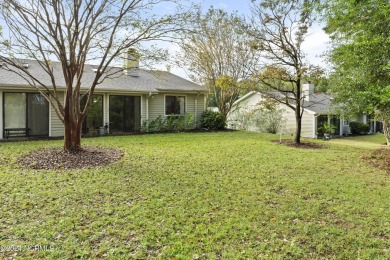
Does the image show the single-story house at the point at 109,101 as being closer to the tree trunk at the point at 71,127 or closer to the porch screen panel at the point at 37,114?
the porch screen panel at the point at 37,114

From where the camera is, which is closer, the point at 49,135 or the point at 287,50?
the point at 287,50

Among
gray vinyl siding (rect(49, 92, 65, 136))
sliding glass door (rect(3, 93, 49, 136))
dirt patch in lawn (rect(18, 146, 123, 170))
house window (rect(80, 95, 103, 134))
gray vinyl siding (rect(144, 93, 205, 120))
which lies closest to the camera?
dirt patch in lawn (rect(18, 146, 123, 170))

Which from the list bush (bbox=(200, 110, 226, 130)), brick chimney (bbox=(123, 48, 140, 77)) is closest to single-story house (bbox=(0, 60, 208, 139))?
bush (bbox=(200, 110, 226, 130))

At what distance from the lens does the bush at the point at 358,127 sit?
23.1 metres

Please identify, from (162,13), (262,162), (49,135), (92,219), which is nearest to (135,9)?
(162,13)

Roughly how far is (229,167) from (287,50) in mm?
6424

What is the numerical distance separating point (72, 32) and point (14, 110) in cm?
659

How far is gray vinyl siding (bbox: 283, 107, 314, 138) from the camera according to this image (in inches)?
774

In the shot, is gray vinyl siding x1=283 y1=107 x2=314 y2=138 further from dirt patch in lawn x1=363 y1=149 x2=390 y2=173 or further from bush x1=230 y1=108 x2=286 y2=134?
dirt patch in lawn x1=363 y1=149 x2=390 y2=173

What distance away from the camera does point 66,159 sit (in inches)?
289

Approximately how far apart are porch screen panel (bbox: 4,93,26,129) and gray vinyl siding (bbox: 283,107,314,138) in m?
16.4

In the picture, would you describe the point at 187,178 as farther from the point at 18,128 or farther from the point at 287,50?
the point at 18,128

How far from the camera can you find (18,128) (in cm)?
1209

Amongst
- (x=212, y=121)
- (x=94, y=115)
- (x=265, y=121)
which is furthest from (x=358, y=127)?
(x=94, y=115)
